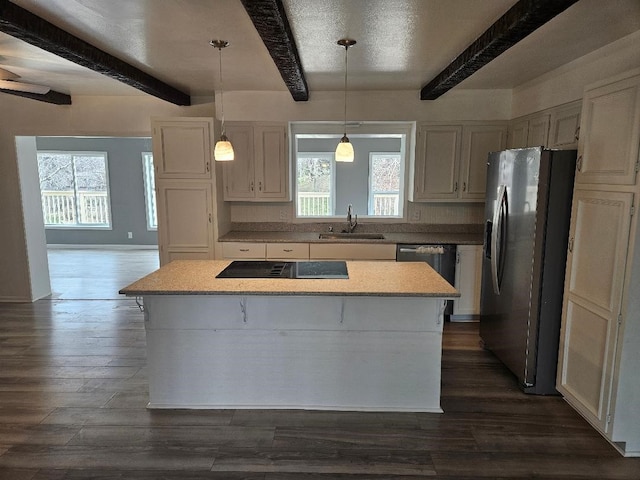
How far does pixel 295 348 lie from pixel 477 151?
116 inches

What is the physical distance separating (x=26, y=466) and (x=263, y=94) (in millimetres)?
3653

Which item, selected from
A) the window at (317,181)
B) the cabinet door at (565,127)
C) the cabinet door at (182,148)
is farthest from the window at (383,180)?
the cabinet door at (565,127)

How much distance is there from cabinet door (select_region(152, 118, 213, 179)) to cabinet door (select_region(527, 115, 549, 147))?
304cm

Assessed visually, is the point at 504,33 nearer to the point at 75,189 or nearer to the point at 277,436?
the point at 277,436

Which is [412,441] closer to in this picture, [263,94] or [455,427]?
[455,427]

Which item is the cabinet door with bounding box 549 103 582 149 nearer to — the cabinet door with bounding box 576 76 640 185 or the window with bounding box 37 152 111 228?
the cabinet door with bounding box 576 76 640 185

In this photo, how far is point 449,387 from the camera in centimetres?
294

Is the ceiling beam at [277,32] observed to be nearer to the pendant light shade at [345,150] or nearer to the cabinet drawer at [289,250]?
the pendant light shade at [345,150]

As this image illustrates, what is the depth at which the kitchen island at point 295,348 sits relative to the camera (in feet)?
8.45

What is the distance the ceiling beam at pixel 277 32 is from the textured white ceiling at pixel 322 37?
94 mm

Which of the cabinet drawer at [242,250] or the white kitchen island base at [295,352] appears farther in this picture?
the cabinet drawer at [242,250]

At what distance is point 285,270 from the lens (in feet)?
9.29

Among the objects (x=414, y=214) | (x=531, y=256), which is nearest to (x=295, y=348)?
(x=531, y=256)

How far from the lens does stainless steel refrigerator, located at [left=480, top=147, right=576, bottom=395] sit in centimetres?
266
